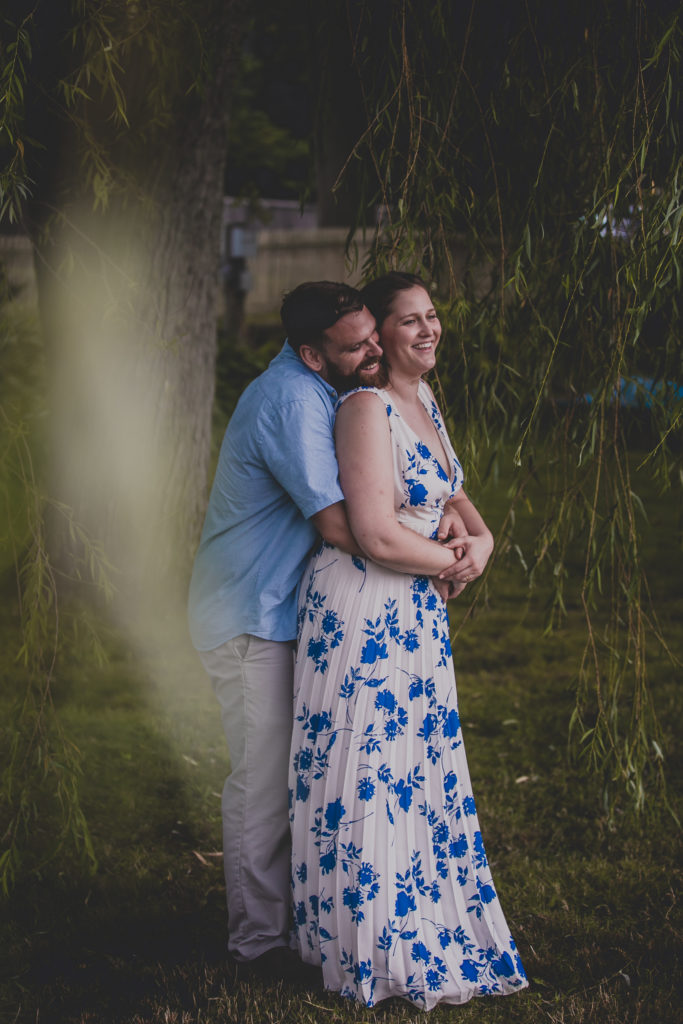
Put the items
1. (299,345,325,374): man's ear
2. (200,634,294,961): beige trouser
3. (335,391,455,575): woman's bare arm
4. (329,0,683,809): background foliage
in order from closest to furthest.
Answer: (335,391,455,575): woman's bare arm
(299,345,325,374): man's ear
(200,634,294,961): beige trouser
(329,0,683,809): background foliage

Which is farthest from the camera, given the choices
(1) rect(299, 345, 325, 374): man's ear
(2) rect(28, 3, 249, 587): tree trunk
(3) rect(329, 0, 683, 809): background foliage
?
(2) rect(28, 3, 249, 587): tree trunk

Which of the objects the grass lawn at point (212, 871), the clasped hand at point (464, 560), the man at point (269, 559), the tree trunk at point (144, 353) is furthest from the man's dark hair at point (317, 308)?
the grass lawn at point (212, 871)

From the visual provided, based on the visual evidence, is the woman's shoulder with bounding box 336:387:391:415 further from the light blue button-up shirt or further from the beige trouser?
the beige trouser

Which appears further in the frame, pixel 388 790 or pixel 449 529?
pixel 449 529

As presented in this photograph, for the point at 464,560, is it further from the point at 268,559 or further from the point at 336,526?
the point at 268,559

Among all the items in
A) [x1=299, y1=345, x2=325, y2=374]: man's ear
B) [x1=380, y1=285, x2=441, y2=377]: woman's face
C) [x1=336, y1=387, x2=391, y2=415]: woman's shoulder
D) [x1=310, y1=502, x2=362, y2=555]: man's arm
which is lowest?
[x1=310, y1=502, x2=362, y2=555]: man's arm

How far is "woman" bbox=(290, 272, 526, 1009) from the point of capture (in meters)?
2.45

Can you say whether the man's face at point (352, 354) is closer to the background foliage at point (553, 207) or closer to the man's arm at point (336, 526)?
the man's arm at point (336, 526)

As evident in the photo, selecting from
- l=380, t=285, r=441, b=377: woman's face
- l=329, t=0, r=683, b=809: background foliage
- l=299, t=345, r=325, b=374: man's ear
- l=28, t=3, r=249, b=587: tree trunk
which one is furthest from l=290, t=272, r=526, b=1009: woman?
l=28, t=3, r=249, b=587: tree trunk

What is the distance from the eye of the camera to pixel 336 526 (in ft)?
7.92

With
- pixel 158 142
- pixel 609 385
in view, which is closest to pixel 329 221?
pixel 158 142

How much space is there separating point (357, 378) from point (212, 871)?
181 centimetres

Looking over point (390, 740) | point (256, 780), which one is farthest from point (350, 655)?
point (256, 780)

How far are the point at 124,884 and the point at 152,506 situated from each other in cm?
162
